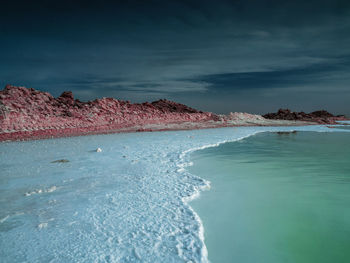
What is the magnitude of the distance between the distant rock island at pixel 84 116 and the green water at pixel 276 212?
919 centimetres


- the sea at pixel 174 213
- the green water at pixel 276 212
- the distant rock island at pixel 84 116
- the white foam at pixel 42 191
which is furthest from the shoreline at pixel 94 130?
the green water at pixel 276 212

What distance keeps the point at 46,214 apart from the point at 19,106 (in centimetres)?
1086

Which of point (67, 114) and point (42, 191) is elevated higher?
point (67, 114)

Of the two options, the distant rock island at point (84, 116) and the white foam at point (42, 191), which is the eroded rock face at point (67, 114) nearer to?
the distant rock island at point (84, 116)

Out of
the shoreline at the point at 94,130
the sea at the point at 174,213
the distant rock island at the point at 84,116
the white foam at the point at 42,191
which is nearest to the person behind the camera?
the sea at the point at 174,213

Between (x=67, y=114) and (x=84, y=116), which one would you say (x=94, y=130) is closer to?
(x=84, y=116)

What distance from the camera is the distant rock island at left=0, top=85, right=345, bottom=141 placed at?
10.6 meters

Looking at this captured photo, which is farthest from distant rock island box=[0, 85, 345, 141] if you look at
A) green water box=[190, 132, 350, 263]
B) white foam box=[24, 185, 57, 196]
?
green water box=[190, 132, 350, 263]

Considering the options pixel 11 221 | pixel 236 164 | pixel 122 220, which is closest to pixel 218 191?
pixel 122 220

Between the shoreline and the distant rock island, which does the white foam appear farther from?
the distant rock island

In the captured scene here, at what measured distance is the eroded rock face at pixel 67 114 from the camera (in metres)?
10.7

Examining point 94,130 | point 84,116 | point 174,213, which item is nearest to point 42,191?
point 174,213

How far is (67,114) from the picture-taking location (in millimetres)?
12562

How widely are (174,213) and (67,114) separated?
11710mm
